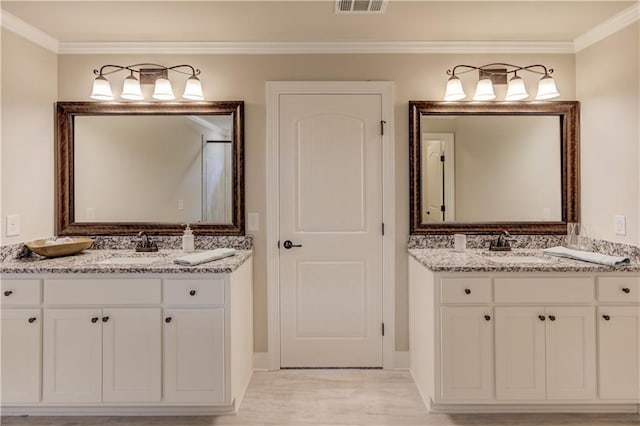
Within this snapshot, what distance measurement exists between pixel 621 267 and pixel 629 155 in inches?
28.2

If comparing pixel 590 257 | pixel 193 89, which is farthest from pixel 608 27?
pixel 193 89

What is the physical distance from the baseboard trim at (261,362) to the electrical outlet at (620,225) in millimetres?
2433

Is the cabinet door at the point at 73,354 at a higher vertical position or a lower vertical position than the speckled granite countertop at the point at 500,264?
lower

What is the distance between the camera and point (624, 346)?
2295 mm

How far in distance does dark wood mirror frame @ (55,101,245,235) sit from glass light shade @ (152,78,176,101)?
0.12 metres

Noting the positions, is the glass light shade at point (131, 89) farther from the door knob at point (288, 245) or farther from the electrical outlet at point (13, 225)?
the door knob at point (288, 245)

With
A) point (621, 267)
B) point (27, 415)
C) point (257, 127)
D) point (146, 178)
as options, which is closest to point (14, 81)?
point (146, 178)

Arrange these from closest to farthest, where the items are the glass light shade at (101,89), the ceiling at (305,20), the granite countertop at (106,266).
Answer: the granite countertop at (106,266)
the ceiling at (305,20)
the glass light shade at (101,89)

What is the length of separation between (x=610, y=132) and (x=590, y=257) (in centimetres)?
86

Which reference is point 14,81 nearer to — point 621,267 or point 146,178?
point 146,178

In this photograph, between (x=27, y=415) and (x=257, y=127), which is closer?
(x=27, y=415)

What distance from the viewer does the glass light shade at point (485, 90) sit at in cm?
281

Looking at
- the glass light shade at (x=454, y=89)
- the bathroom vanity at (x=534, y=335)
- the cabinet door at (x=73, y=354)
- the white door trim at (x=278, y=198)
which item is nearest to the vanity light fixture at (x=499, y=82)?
the glass light shade at (x=454, y=89)

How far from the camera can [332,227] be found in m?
2.96
